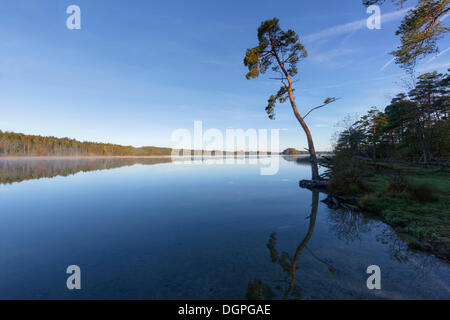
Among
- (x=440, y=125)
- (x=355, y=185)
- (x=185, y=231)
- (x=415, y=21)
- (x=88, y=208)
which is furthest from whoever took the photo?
(x=440, y=125)

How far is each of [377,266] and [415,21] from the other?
10157 millimetres

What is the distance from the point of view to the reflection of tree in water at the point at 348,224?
5727mm

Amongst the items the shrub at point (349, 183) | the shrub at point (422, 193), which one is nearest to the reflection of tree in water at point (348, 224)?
the shrub at point (422, 193)

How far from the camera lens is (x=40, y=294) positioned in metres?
3.15

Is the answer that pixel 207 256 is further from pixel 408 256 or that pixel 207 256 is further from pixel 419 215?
pixel 419 215

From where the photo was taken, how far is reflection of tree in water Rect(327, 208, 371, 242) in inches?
225

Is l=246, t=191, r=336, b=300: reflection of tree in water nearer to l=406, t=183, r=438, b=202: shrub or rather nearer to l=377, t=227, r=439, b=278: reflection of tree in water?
l=377, t=227, r=439, b=278: reflection of tree in water

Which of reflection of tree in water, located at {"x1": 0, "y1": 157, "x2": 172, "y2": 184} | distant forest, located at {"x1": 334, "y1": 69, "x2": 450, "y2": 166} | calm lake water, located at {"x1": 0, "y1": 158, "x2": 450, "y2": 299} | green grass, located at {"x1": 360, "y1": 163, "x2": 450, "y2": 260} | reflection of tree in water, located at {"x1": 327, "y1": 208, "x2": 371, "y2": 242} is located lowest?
reflection of tree in water, located at {"x1": 327, "y1": 208, "x2": 371, "y2": 242}

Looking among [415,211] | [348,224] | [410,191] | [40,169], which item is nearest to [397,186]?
[410,191]

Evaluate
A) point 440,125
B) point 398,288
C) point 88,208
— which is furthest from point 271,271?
point 440,125

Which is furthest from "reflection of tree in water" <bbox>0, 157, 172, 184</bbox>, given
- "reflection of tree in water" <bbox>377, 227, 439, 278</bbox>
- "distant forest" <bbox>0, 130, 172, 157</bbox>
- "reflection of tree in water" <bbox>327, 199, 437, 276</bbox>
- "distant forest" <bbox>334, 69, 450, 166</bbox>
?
"distant forest" <bbox>0, 130, 172, 157</bbox>

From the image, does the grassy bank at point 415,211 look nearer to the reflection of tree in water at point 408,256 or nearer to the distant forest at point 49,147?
the reflection of tree in water at point 408,256

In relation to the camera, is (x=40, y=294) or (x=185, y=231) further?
(x=185, y=231)

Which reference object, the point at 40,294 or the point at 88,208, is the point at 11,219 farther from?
the point at 40,294
